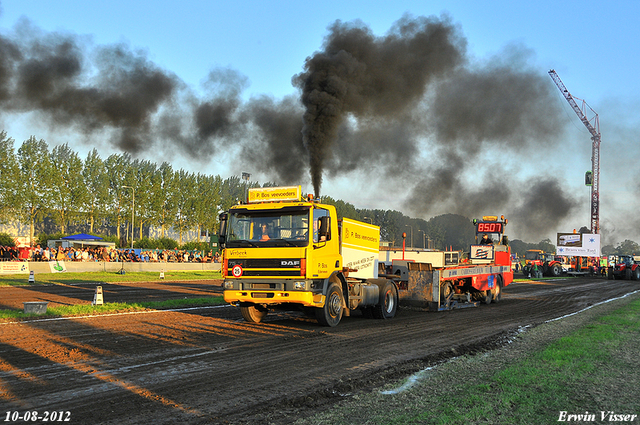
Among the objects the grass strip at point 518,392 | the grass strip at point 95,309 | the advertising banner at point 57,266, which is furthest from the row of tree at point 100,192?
the grass strip at point 518,392

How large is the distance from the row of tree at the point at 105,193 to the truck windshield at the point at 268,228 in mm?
36047

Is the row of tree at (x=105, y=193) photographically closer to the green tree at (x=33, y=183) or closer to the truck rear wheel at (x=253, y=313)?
the green tree at (x=33, y=183)

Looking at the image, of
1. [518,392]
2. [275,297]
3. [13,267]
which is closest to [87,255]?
[13,267]

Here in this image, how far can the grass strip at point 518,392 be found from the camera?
17.0 feet

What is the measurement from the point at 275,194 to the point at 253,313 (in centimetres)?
321

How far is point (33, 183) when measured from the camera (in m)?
52.8

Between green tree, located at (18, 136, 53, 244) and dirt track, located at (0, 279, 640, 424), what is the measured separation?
46.2 m

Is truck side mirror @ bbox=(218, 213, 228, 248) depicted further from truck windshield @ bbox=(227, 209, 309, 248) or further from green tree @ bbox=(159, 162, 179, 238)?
green tree @ bbox=(159, 162, 179, 238)

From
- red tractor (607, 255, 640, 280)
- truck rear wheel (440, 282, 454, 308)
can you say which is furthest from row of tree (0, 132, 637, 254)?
truck rear wheel (440, 282, 454, 308)

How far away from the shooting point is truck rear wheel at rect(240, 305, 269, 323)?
500 inches

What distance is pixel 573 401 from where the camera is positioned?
5730 millimetres

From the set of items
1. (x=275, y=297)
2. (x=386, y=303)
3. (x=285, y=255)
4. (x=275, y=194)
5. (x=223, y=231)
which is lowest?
(x=386, y=303)

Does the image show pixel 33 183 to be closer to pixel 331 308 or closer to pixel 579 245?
pixel 331 308

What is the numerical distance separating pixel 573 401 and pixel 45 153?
59.7 meters
